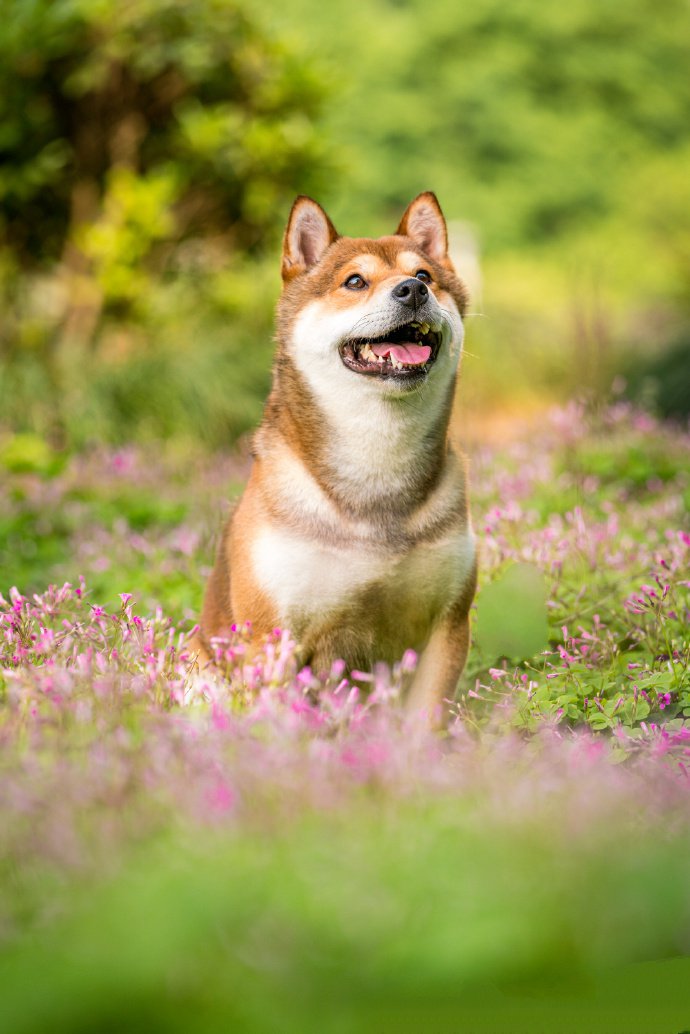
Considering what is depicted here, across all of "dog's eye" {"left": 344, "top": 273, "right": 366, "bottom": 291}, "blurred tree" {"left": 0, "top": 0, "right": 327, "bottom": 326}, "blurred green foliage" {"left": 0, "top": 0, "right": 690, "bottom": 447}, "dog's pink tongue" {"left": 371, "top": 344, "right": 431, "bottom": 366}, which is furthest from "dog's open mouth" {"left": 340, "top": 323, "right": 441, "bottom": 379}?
"blurred tree" {"left": 0, "top": 0, "right": 327, "bottom": 326}

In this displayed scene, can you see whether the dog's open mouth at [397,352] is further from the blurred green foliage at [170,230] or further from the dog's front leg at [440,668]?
the blurred green foliage at [170,230]

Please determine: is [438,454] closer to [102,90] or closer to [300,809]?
[300,809]

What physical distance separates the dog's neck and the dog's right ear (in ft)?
1.23

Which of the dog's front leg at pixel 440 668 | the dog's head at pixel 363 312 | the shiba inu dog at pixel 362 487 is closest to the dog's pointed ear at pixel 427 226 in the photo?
the dog's head at pixel 363 312

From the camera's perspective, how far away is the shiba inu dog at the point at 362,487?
321cm

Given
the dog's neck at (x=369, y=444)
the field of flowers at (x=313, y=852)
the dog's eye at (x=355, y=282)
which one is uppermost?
the dog's eye at (x=355, y=282)

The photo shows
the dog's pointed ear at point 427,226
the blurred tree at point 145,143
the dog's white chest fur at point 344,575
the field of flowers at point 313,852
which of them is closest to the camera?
the field of flowers at point 313,852

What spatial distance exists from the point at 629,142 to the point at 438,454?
23498 mm

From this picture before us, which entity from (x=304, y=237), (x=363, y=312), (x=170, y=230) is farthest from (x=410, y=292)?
(x=170, y=230)

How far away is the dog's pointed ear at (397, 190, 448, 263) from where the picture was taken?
12.2 feet

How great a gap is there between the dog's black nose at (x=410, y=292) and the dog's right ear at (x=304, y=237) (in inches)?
17.7

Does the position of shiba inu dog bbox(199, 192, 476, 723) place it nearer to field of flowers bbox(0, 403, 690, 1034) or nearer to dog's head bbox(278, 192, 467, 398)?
dog's head bbox(278, 192, 467, 398)

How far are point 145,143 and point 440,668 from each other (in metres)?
6.80

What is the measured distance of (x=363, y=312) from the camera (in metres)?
3.26
